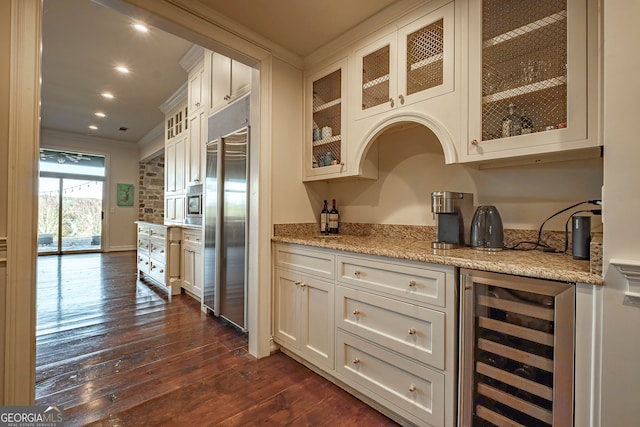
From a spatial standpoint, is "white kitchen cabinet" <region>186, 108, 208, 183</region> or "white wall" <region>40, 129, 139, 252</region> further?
"white wall" <region>40, 129, 139, 252</region>

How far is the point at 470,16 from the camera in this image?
1.48 metres

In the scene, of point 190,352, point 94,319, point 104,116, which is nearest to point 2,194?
point 190,352

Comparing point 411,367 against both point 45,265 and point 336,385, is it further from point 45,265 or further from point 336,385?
point 45,265

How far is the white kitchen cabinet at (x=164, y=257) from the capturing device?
12.4 feet

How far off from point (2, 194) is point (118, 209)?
7727 mm

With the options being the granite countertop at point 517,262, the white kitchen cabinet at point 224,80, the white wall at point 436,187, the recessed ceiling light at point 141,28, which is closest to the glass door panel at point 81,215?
the recessed ceiling light at point 141,28

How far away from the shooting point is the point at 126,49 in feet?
11.2

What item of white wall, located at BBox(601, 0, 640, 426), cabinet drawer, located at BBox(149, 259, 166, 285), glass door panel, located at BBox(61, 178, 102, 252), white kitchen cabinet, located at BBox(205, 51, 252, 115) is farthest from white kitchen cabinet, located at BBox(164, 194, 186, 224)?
glass door panel, located at BBox(61, 178, 102, 252)

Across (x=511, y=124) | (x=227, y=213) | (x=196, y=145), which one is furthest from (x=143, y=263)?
(x=511, y=124)

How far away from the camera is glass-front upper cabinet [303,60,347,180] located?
215cm

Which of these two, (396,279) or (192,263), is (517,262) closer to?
(396,279)

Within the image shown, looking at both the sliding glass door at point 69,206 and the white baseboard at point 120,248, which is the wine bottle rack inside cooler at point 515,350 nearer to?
the white baseboard at point 120,248

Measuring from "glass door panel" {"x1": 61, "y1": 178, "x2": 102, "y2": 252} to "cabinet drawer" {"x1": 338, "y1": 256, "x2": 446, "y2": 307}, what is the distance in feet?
27.6

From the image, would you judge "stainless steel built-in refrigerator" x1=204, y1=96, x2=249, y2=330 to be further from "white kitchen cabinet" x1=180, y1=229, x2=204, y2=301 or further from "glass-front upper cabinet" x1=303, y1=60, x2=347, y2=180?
"glass-front upper cabinet" x1=303, y1=60, x2=347, y2=180
